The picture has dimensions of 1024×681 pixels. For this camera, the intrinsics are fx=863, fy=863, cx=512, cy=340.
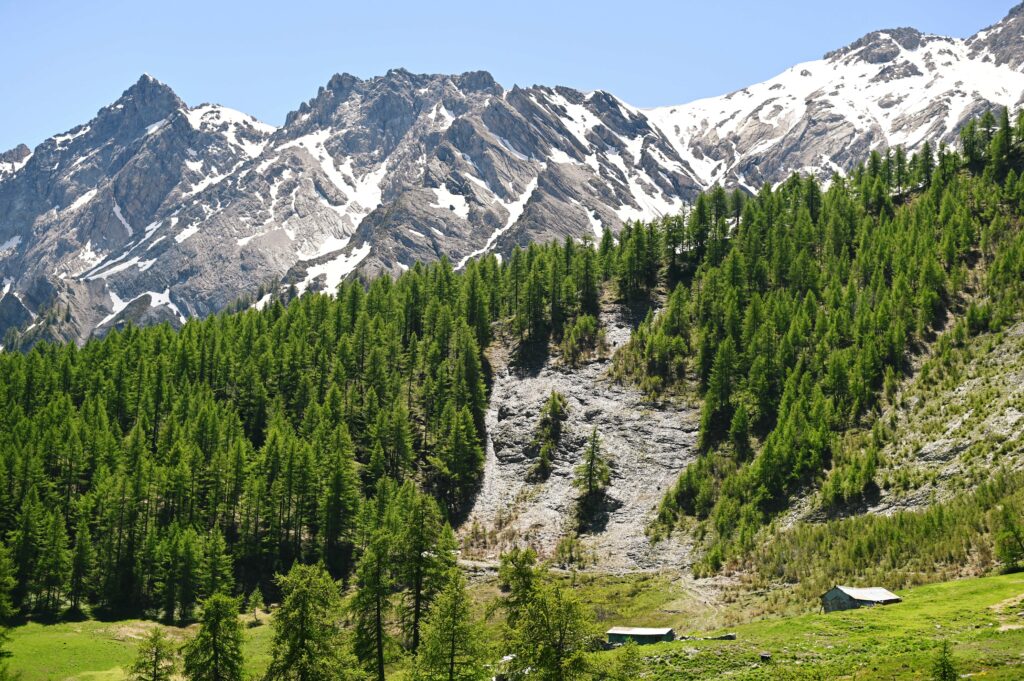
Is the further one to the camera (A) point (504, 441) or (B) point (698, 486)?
(A) point (504, 441)

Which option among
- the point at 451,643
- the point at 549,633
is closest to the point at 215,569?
the point at 451,643

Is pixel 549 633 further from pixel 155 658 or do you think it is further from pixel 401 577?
pixel 155 658

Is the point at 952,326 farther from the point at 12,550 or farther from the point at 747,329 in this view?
the point at 12,550

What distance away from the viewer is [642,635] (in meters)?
64.1

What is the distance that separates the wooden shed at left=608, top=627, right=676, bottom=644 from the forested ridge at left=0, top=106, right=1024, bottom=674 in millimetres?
16339

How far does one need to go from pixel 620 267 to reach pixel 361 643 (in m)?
102

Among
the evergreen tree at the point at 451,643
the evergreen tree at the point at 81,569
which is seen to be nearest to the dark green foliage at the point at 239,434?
the evergreen tree at the point at 81,569

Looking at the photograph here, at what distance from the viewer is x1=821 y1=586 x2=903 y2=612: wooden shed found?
62.9 meters

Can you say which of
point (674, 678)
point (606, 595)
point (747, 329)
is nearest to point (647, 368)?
point (747, 329)

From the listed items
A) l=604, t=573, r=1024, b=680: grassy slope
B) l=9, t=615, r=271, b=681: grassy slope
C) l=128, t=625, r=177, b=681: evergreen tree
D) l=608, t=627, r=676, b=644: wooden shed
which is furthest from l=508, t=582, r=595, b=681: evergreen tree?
l=9, t=615, r=271, b=681: grassy slope

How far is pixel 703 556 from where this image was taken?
3499 inches

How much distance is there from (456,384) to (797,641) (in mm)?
72453

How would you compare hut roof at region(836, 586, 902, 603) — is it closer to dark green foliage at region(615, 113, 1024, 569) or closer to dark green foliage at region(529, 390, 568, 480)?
dark green foliage at region(615, 113, 1024, 569)

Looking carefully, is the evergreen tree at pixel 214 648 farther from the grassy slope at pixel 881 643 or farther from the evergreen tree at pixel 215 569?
the evergreen tree at pixel 215 569
